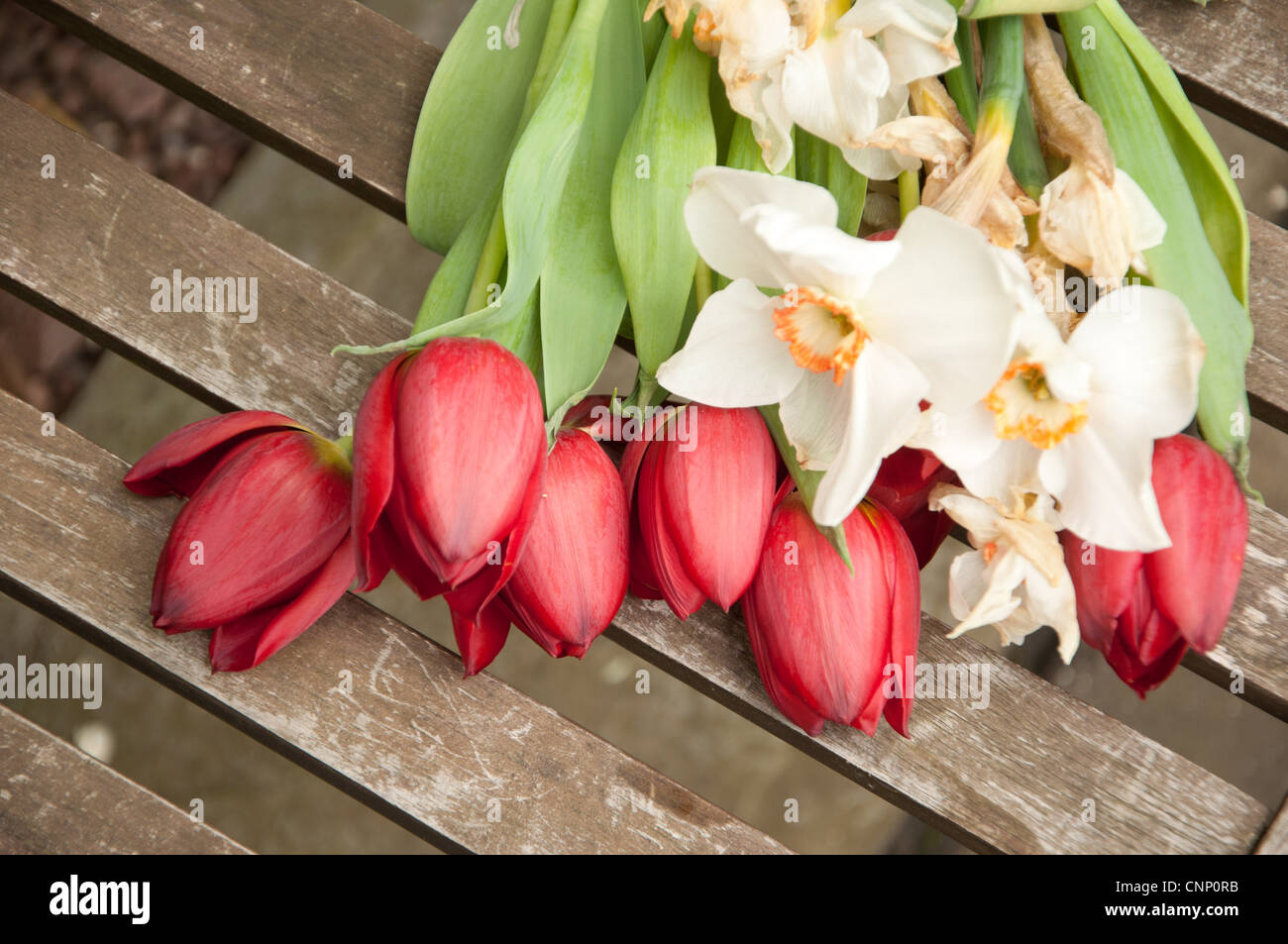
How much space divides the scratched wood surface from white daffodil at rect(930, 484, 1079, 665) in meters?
0.23

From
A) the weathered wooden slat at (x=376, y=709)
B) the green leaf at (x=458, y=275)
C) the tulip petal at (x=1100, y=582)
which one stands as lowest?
the weathered wooden slat at (x=376, y=709)

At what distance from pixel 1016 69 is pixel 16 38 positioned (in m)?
1.11

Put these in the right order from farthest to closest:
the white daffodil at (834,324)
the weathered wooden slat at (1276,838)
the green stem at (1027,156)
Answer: the weathered wooden slat at (1276,838) → the green stem at (1027,156) → the white daffodil at (834,324)

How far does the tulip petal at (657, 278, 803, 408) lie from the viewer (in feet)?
1.42

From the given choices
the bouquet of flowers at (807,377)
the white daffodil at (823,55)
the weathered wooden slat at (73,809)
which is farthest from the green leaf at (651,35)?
the weathered wooden slat at (73,809)

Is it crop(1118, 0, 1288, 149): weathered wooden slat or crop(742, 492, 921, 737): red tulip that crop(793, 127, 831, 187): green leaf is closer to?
crop(742, 492, 921, 737): red tulip

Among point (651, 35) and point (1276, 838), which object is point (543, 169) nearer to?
point (651, 35)

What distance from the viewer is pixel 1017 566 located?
433mm

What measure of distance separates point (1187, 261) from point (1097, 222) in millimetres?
75

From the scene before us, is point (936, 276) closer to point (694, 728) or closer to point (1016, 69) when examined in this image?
point (1016, 69)

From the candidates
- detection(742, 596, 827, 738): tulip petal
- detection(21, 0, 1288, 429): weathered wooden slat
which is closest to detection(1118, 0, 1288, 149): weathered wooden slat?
detection(21, 0, 1288, 429): weathered wooden slat

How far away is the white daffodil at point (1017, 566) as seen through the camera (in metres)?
0.43

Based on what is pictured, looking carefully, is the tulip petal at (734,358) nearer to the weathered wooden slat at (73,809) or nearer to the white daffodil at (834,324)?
the white daffodil at (834,324)
